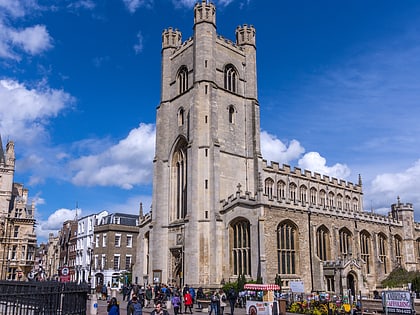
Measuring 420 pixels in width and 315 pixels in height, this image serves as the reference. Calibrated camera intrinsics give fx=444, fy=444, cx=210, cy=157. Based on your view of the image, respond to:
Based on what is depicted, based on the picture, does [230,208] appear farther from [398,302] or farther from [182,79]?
[398,302]

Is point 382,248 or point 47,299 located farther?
point 382,248

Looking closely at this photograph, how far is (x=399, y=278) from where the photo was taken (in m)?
46.8

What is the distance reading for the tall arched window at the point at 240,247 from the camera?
125 ft

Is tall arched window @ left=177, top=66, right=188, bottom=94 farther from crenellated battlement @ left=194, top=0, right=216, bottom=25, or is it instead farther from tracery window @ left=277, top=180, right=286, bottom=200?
tracery window @ left=277, top=180, right=286, bottom=200

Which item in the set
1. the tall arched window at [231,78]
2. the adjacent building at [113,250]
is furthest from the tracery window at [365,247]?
the adjacent building at [113,250]

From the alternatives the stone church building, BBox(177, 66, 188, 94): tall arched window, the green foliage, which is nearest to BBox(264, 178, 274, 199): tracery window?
the stone church building

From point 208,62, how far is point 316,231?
769 inches

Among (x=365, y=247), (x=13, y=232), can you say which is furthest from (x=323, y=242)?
(x=13, y=232)

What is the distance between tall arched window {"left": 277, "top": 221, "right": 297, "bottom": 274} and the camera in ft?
125

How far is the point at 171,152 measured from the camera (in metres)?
46.6

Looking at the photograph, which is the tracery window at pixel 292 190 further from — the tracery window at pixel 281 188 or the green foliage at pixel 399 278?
the green foliage at pixel 399 278

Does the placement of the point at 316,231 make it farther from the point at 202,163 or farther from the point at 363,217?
the point at 202,163

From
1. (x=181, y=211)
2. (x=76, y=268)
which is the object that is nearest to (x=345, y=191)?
(x=181, y=211)

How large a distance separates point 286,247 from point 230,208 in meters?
5.96
